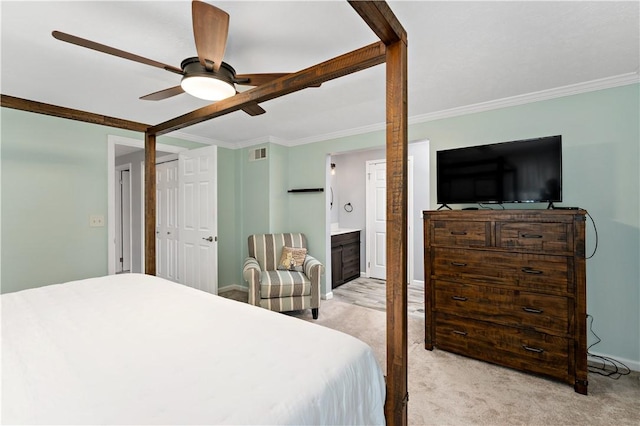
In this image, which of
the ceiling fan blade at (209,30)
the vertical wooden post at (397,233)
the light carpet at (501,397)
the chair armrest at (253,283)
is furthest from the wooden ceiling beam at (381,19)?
the chair armrest at (253,283)

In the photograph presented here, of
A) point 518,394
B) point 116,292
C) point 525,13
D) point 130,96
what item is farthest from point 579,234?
point 130,96

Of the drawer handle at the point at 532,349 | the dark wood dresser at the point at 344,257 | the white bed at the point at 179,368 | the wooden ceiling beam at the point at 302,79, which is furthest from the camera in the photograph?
the dark wood dresser at the point at 344,257

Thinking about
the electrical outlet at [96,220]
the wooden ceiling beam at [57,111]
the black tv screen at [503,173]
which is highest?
the wooden ceiling beam at [57,111]

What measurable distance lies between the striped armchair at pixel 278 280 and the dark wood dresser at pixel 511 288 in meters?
1.30

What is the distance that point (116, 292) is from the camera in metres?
1.80

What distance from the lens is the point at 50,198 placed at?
297 centimetres

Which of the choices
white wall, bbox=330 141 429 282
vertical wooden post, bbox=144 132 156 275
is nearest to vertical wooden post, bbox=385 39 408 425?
vertical wooden post, bbox=144 132 156 275

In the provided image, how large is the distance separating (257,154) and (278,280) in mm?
2014

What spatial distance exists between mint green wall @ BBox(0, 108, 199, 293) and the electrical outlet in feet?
0.13

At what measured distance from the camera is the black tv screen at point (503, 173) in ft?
7.73

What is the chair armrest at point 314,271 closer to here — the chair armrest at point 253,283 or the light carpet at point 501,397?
the chair armrest at point 253,283

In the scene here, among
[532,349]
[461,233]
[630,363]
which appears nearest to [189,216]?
[461,233]

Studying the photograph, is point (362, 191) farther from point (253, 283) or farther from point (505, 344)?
point (505, 344)

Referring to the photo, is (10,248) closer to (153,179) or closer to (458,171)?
(153,179)
